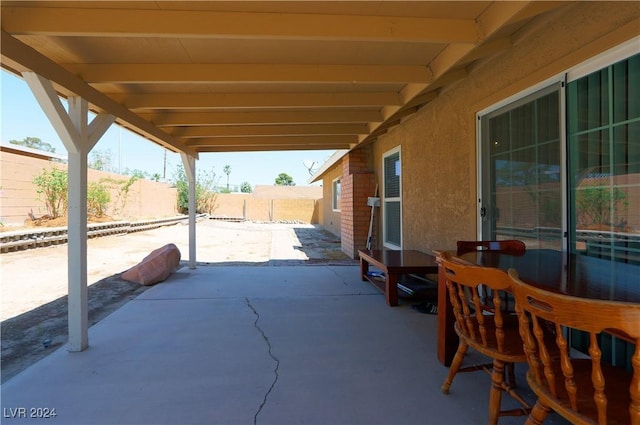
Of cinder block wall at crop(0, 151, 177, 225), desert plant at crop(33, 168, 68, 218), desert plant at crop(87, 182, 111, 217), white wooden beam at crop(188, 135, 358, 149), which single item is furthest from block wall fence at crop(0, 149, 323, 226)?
white wooden beam at crop(188, 135, 358, 149)

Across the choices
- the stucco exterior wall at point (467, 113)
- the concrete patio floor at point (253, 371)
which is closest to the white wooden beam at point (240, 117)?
the stucco exterior wall at point (467, 113)

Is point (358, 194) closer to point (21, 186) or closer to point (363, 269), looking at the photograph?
point (363, 269)

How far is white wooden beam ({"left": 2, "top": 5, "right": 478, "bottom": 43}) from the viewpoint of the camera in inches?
97.8

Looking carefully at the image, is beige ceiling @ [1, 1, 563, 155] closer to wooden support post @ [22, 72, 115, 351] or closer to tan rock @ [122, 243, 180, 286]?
wooden support post @ [22, 72, 115, 351]

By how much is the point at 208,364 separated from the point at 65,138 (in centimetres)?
222

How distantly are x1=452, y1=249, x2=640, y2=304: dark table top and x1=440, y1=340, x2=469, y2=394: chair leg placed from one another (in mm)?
533

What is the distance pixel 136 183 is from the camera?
58.9ft

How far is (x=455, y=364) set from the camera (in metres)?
2.29

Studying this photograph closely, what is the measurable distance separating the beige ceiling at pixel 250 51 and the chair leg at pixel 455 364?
218 centimetres

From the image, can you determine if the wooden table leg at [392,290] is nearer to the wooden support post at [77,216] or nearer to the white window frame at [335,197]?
the wooden support post at [77,216]

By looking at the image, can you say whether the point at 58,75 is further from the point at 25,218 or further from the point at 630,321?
the point at 25,218

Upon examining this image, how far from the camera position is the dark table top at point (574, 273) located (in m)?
1.49

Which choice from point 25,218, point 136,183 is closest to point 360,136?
point 25,218

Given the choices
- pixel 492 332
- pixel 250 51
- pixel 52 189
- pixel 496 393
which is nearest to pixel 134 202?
pixel 52 189
